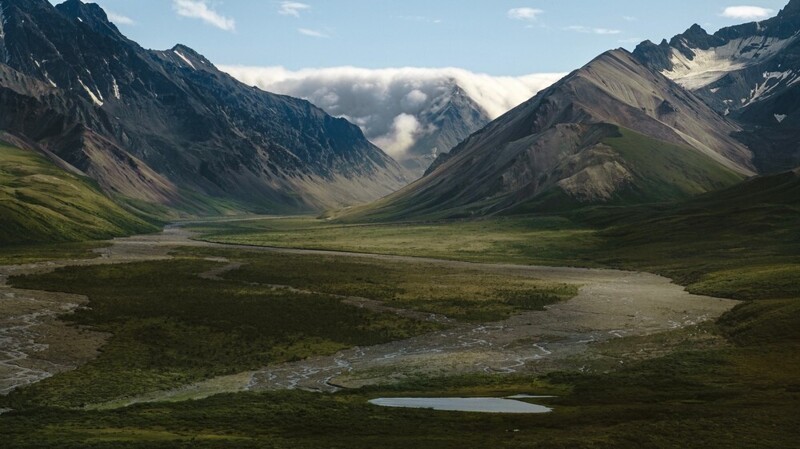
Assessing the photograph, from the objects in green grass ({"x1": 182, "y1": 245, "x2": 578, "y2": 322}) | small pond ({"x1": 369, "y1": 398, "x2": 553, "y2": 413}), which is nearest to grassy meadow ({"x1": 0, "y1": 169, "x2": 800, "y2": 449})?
green grass ({"x1": 182, "y1": 245, "x2": 578, "y2": 322})

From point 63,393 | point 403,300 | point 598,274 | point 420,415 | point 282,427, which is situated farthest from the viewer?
point 598,274

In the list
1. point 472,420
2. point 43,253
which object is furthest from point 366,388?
point 43,253

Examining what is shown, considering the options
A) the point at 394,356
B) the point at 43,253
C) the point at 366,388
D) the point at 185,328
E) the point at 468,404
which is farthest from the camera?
the point at 43,253

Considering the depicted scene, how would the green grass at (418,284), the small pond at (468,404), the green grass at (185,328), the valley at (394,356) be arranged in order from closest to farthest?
the valley at (394,356)
the small pond at (468,404)
the green grass at (185,328)
the green grass at (418,284)

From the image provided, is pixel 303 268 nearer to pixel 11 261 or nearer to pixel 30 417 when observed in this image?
pixel 11 261

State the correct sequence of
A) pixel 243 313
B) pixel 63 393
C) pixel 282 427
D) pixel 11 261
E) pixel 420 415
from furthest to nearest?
pixel 11 261 → pixel 243 313 → pixel 63 393 → pixel 420 415 → pixel 282 427

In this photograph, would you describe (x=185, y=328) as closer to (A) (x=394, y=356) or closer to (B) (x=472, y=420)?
(A) (x=394, y=356)

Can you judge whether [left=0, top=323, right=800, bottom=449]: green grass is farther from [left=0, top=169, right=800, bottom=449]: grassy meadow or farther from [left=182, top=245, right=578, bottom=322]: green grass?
[left=182, top=245, right=578, bottom=322]: green grass

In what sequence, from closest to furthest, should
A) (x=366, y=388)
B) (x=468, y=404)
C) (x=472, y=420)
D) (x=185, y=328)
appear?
(x=472, y=420) < (x=468, y=404) < (x=366, y=388) < (x=185, y=328)

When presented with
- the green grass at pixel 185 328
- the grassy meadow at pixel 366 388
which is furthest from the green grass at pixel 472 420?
the green grass at pixel 185 328

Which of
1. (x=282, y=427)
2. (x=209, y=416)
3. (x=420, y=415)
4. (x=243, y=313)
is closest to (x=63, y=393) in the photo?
(x=209, y=416)

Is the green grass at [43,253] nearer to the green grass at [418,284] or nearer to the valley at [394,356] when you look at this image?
the valley at [394,356]
